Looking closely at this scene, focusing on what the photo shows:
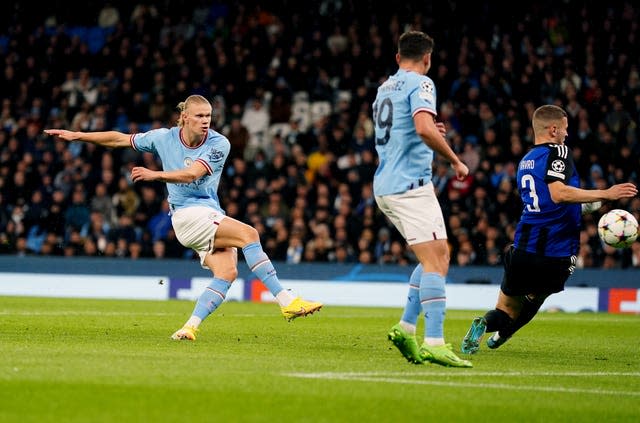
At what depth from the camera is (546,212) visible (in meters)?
9.88

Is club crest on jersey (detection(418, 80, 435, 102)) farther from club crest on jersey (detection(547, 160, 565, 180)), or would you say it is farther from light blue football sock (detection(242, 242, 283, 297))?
light blue football sock (detection(242, 242, 283, 297))

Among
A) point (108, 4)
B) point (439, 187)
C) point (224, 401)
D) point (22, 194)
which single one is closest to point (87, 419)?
point (224, 401)

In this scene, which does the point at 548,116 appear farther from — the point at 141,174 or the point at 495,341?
the point at 141,174

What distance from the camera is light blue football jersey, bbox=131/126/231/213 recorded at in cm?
1049

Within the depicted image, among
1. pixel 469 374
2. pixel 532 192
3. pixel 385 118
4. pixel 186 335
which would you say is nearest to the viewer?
pixel 469 374

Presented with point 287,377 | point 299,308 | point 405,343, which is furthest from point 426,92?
point 299,308

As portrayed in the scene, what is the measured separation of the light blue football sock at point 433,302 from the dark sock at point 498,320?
1697 millimetres

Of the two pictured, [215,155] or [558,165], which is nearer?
[558,165]

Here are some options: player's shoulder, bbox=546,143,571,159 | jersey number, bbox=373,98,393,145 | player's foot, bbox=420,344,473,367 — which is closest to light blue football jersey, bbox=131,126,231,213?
jersey number, bbox=373,98,393,145

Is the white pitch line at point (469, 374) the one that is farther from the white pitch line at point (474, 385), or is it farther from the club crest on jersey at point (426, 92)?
the club crest on jersey at point (426, 92)

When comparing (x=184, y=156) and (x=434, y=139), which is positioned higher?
(x=434, y=139)

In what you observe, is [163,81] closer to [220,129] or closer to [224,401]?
[220,129]

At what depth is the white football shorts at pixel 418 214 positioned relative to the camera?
8336 millimetres

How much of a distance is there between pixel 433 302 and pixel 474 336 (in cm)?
148
